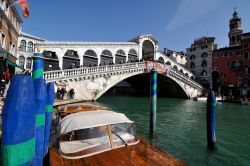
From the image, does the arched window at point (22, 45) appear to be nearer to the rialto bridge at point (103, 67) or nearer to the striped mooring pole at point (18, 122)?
the rialto bridge at point (103, 67)

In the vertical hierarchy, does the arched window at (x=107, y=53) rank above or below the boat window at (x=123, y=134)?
above

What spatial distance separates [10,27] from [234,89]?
3846 centimetres

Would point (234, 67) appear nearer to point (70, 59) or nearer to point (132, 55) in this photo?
point (132, 55)

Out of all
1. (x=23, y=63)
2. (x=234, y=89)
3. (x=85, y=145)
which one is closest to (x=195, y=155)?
(x=85, y=145)

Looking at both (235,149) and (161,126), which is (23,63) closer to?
(161,126)

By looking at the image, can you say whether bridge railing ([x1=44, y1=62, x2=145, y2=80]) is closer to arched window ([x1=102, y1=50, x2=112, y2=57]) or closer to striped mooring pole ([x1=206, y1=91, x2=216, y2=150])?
arched window ([x1=102, y1=50, x2=112, y2=57])

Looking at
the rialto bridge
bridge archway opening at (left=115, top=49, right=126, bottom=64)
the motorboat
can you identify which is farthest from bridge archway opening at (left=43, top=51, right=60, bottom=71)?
the motorboat

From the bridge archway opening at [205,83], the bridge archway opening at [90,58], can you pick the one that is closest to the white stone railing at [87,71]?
the bridge archway opening at [90,58]

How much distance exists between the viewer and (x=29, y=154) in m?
1.50

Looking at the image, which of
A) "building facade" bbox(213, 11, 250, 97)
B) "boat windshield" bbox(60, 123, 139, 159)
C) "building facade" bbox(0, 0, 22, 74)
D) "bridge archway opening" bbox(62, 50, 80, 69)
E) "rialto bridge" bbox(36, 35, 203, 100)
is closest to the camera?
"boat windshield" bbox(60, 123, 139, 159)

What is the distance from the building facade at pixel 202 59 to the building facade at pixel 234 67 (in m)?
1.30

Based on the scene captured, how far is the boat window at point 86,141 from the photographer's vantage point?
121 inches

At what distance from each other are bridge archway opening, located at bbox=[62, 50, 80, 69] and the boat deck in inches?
915

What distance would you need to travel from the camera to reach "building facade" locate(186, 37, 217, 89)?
39.5 m
